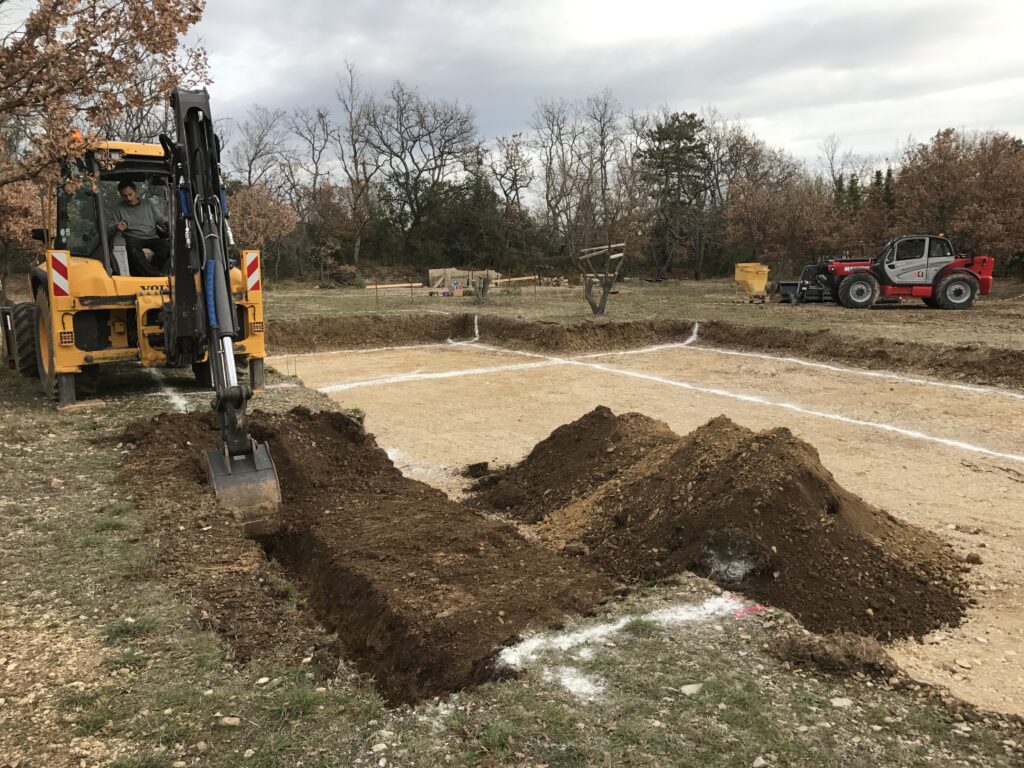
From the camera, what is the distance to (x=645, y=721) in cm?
265

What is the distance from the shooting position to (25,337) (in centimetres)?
938

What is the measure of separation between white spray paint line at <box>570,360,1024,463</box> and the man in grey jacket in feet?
26.2

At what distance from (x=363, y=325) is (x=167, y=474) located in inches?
541

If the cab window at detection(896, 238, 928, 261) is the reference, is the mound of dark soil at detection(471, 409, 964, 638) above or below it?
below

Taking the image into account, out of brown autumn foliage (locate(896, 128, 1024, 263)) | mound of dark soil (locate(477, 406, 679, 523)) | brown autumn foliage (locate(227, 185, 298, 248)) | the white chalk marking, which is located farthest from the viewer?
brown autumn foliage (locate(227, 185, 298, 248))

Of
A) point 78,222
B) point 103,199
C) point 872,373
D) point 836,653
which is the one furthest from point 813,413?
point 78,222

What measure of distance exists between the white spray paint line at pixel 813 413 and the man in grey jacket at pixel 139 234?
7994 millimetres

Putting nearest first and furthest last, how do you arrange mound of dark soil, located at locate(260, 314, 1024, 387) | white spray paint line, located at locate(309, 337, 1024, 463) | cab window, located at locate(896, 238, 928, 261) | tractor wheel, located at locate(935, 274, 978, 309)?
1. white spray paint line, located at locate(309, 337, 1024, 463)
2. mound of dark soil, located at locate(260, 314, 1024, 387)
3. tractor wheel, located at locate(935, 274, 978, 309)
4. cab window, located at locate(896, 238, 928, 261)

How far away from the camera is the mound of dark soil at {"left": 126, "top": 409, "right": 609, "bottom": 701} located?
10.9 feet

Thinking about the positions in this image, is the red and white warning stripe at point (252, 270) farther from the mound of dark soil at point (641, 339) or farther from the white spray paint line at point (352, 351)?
the mound of dark soil at point (641, 339)

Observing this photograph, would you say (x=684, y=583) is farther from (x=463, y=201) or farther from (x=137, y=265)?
(x=463, y=201)

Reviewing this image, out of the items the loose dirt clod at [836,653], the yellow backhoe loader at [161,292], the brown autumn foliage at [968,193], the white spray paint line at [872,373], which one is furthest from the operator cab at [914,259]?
the loose dirt clod at [836,653]

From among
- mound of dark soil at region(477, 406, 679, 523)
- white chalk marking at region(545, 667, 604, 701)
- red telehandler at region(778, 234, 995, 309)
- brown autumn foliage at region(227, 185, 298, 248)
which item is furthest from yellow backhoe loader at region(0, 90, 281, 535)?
brown autumn foliage at region(227, 185, 298, 248)

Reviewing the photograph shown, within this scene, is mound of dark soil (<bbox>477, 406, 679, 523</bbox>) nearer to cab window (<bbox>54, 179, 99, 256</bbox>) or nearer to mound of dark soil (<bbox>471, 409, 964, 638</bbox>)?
mound of dark soil (<bbox>471, 409, 964, 638</bbox>)
